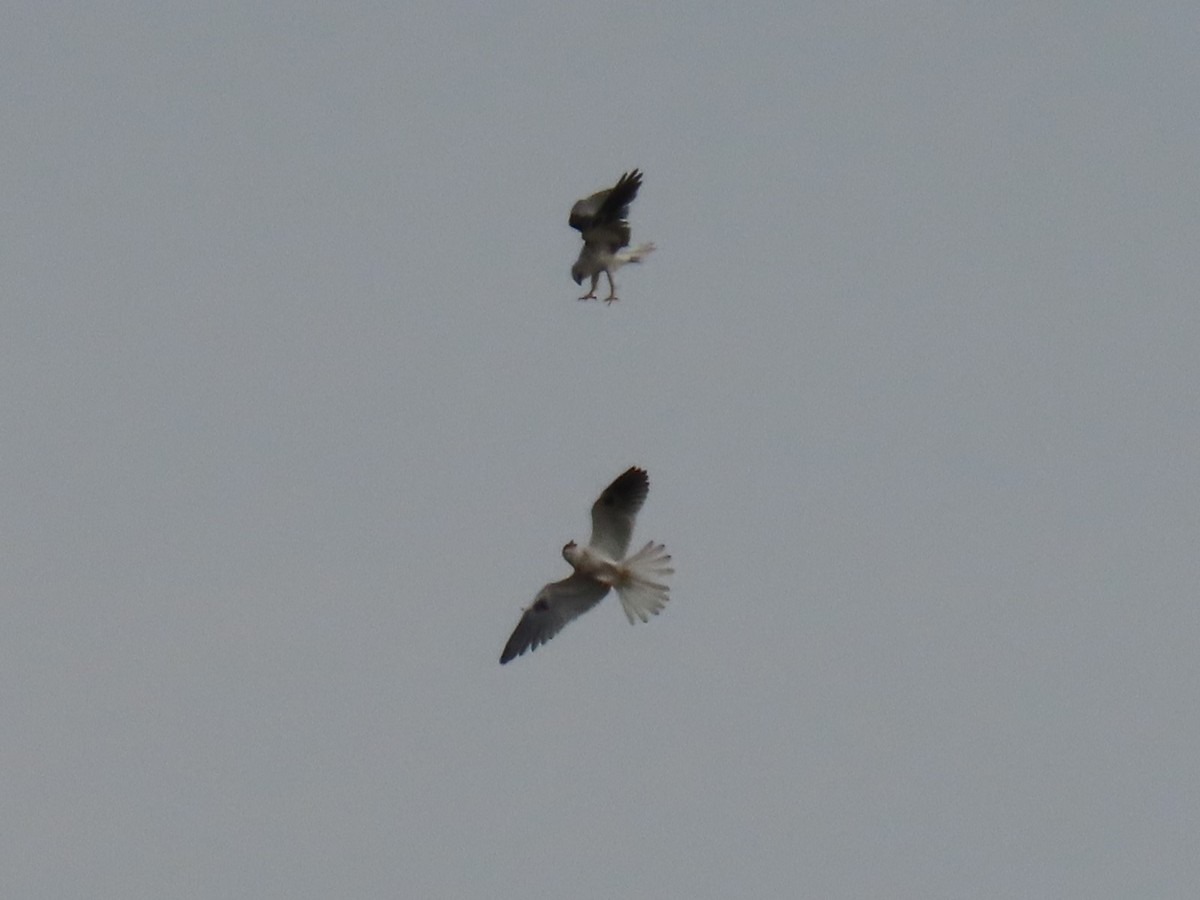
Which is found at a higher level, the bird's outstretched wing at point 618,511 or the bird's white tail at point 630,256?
the bird's white tail at point 630,256

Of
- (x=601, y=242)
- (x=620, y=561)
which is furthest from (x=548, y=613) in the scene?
(x=601, y=242)

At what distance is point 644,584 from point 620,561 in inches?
11.2

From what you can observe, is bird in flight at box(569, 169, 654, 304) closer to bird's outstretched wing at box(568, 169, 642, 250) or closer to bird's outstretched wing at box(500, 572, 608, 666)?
bird's outstretched wing at box(568, 169, 642, 250)

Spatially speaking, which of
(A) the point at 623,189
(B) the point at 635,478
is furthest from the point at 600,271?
(B) the point at 635,478

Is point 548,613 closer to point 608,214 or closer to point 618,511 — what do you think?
point 618,511

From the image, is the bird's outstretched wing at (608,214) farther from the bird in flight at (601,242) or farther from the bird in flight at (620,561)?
the bird in flight at (620,561)

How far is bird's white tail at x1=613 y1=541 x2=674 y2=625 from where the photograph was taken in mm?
20844

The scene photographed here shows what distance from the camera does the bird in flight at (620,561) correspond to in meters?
20.8

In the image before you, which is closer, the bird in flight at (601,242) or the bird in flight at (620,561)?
the bird in flight at (620,561)

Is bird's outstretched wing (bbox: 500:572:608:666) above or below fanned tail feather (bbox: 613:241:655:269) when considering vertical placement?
below

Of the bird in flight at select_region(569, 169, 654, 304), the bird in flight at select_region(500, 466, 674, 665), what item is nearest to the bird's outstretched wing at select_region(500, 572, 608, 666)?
the bird in flight at select_region(500, 466, 674, 665)

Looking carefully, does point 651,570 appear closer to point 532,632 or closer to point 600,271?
point 532,632

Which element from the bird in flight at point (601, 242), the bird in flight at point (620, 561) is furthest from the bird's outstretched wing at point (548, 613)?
the bird in flight at point (601, 242)

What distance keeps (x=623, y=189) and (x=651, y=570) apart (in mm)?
4003
